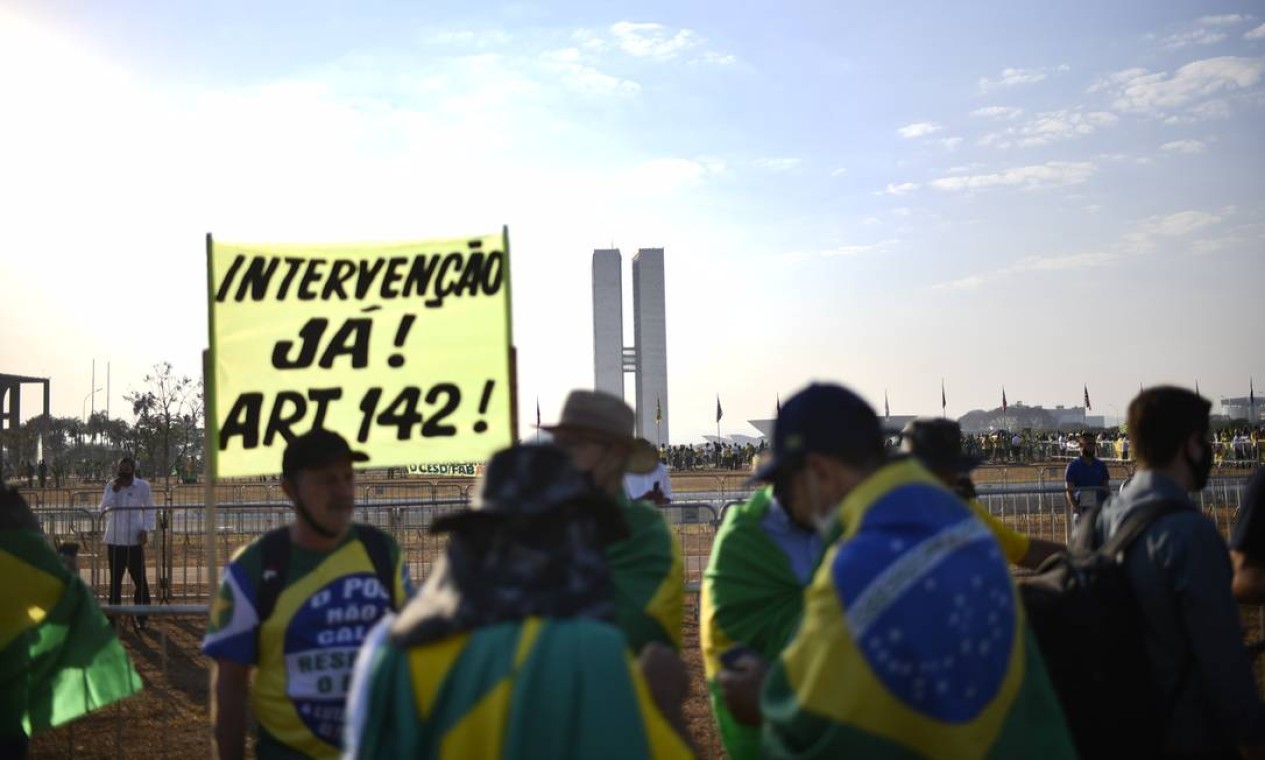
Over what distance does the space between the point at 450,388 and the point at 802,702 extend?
9.63 feet

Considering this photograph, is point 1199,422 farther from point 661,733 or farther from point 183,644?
point 183,644

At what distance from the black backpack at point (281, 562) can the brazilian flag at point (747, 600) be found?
1.19 metres

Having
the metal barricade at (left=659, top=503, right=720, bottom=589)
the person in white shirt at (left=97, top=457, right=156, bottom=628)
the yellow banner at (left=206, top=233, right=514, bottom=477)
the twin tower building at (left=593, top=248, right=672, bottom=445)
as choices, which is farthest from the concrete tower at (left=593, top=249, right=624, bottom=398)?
the yellow banner at (left=206, top=233, right=514, bottom=477)

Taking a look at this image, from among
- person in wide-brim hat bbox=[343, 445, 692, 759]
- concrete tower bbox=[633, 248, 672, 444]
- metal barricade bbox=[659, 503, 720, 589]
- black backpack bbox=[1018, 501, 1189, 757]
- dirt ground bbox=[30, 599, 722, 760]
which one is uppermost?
concrete tower bbox=[633, 248, 672, 444]

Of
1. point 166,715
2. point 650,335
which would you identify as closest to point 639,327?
point 650,335

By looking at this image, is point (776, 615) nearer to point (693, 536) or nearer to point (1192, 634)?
point (1192, 634)

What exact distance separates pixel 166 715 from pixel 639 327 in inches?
4386

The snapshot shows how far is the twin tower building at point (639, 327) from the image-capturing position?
118000mm

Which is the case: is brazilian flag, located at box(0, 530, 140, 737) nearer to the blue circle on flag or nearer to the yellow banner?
the yellow banner

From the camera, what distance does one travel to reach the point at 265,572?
375 centimetres

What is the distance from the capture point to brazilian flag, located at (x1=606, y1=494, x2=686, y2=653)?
3.46 metres

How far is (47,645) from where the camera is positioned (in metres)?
4.50

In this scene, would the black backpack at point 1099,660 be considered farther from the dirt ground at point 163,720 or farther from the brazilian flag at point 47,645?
the dirt ground at point 163,720

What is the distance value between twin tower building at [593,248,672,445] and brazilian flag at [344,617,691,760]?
115049 millimetres
